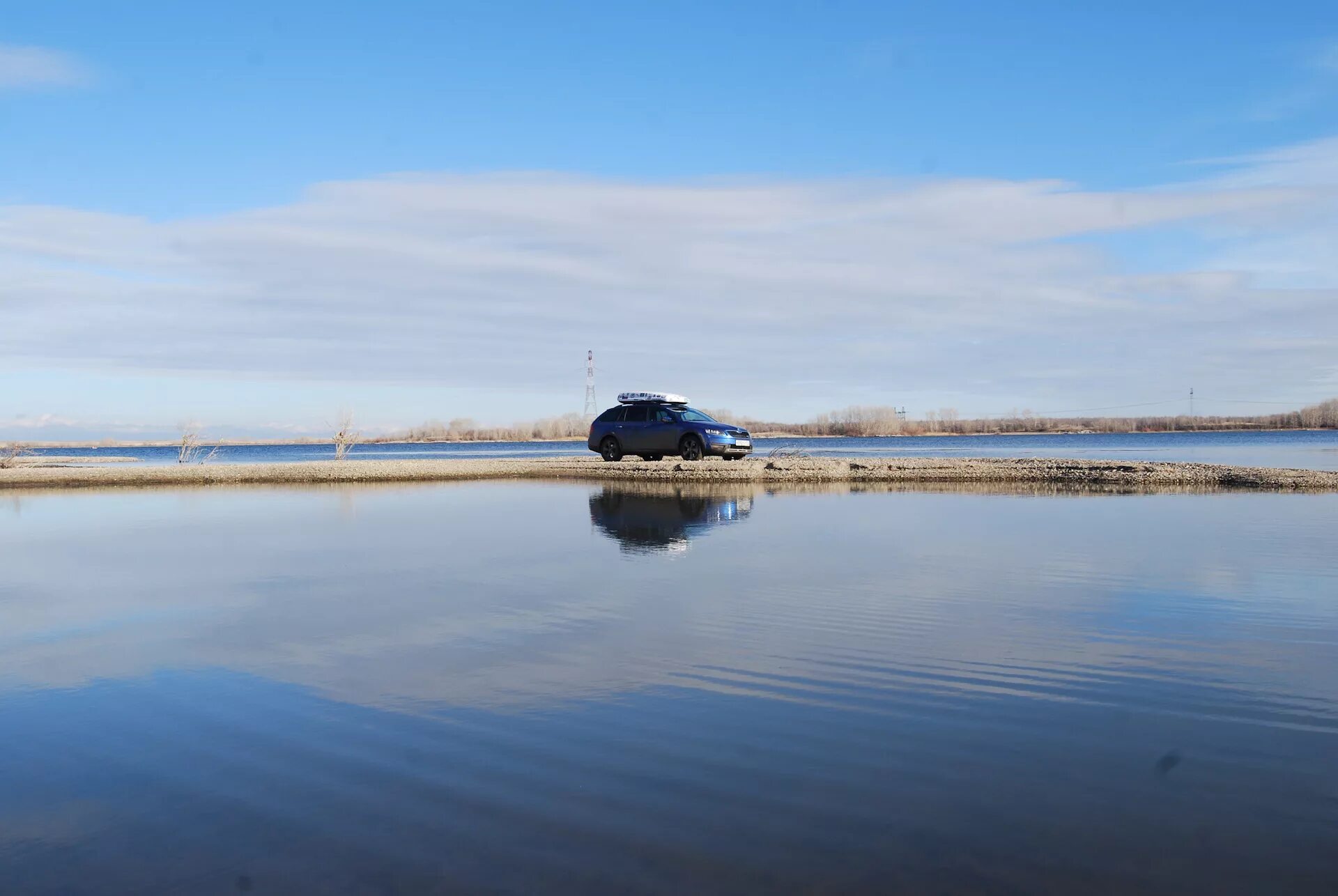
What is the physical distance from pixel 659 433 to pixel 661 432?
80mm

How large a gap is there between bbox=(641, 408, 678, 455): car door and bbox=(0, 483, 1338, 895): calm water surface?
64.7 ft

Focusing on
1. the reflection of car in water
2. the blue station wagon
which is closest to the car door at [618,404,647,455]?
the blue station wagon

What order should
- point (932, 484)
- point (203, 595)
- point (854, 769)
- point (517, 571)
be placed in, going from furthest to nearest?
point (932, 484), point (517, 571), point (203, 595), point (854, 769)

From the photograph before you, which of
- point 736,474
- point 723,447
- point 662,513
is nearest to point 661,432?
point 723,447

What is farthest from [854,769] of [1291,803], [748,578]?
[748,578]

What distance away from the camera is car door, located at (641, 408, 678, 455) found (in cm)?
3425

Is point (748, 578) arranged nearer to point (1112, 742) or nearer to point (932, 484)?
point (1112, 742)

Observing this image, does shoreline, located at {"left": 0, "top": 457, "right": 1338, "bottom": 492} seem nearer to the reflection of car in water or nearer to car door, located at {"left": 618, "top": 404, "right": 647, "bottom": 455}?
car door, located at {"left": 618, "top": 404, "right": 647, "bottom": 455}

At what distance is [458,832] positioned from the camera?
505 cm

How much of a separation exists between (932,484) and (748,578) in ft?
57.2

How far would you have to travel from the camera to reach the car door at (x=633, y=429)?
115ft

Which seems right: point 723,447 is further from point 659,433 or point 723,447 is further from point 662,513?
point 662,513

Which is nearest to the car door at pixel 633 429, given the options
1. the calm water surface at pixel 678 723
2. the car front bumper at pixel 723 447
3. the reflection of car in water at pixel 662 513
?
the car front bumper at pixel 723 447

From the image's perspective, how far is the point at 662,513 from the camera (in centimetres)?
2125
